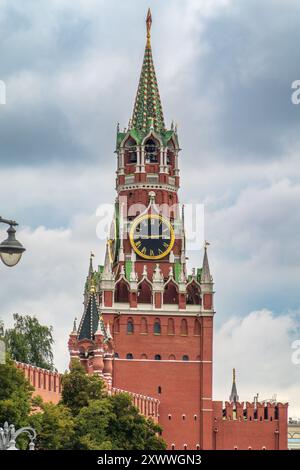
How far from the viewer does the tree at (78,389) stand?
278 ft

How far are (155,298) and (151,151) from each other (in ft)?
41.3

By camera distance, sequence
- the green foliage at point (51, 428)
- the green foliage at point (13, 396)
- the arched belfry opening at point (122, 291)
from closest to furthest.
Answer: the green foliage at point (13, 396)
the green foliage at point (51, 428)
the arched belfry opening at point (122, 291)

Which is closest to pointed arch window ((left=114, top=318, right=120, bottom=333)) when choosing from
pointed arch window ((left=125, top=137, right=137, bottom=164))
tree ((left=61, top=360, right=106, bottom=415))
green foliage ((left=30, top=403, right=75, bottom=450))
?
pointed arch window ((left=125, top=137, right=137, bottom=164))

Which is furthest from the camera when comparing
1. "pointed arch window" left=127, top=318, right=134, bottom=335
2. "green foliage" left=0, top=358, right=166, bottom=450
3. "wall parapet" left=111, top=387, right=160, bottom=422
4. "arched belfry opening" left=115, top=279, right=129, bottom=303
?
"arched belfry opening" left=115, top=279, right=129, bottom=303

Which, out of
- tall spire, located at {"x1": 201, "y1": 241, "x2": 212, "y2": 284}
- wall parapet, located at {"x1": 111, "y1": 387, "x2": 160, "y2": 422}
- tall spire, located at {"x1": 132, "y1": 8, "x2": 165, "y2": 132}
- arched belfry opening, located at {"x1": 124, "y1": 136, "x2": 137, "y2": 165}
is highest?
tall spire, located at {"x1": 132, "y1": 8, "x2": 165, "y2": 132}

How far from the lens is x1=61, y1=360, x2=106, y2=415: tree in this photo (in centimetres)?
8488

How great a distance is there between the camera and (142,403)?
359 feet

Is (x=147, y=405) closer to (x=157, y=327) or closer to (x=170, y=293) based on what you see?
(x=157, y=327)

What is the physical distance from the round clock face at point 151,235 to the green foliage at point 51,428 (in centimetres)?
4710

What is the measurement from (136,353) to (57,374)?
29.8m

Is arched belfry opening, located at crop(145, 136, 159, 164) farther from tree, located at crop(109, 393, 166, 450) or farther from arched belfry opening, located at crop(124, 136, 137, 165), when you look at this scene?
tree, located at crop(109, 393, 166, 450)

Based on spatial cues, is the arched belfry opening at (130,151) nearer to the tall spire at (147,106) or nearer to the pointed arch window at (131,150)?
the pointed arch window at (131,150)

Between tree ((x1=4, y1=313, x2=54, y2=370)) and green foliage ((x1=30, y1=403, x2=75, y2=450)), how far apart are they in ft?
117

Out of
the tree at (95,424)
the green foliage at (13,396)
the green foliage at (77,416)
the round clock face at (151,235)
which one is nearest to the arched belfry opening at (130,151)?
the round clock face at (151,235)
